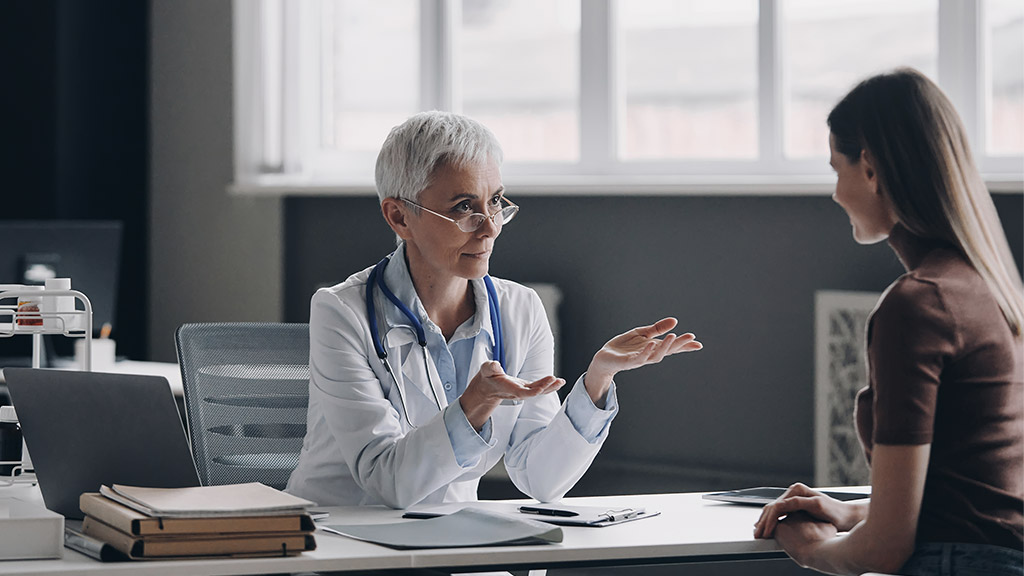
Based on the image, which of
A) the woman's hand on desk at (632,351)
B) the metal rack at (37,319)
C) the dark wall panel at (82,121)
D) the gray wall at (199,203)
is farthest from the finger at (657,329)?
the dark wall panel at (82,121)

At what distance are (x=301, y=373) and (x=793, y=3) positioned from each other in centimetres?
235

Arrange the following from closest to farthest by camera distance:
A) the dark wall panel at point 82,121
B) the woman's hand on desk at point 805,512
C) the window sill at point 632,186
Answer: the woman's hand on desk at point 805,512, the window sill at point 632,186, the dark wall panel at point 82,121

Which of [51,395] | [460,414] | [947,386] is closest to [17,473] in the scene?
[51,395]

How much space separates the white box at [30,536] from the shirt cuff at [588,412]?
82 cm

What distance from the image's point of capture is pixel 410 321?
2.05 metres

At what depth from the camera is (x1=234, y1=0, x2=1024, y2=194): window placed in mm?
3770

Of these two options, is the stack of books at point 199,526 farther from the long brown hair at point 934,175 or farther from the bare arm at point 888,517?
the long brown hair at point 934,175

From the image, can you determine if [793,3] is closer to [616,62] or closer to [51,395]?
[616,62]

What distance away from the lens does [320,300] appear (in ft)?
6.63

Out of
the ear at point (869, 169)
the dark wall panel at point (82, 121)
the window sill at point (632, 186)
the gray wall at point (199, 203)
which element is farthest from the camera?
the gray wall at point (199, 203)

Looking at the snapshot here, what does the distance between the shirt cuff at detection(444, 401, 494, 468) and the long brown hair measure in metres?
0.68

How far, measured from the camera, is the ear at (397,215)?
7.04ft

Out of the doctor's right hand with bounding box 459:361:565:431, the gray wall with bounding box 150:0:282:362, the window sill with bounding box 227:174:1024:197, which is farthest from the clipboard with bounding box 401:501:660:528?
the gray wall with bounding box 150:0:282:362

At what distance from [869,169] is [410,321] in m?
0.82
